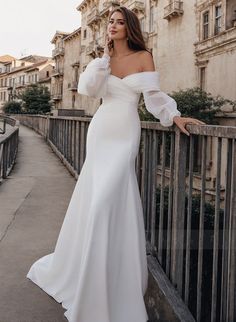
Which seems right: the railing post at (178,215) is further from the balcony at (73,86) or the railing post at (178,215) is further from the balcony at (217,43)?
the balcony at (73,86)

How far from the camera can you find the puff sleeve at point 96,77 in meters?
2.56

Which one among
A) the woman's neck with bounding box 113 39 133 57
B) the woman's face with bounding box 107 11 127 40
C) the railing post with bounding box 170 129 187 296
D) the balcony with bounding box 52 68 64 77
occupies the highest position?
the balcony with bounding box 52 68 64 77

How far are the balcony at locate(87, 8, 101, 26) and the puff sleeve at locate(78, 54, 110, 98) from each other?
41.5m

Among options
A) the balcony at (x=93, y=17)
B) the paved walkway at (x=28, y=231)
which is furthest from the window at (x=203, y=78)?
the balcony at (x=93, y=17)

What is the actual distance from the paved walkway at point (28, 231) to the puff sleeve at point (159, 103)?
58.5 inches

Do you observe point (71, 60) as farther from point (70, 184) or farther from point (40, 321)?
point (40, 321)

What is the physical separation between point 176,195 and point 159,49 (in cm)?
2859

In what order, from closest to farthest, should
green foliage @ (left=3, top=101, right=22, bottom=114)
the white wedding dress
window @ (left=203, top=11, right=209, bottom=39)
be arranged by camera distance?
1. the white wedding dress
2. window @ (left=203, top=11, right=209, bottom=39)
3. green foliage @ (left=3, top=101, right=22, bottom=114)

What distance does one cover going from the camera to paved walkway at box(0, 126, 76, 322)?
2826mm

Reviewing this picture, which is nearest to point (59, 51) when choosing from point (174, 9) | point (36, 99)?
point (36, 99)

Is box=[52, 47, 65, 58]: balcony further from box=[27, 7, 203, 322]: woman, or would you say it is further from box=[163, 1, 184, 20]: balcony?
box=[27, 7, 203, 322]: woman

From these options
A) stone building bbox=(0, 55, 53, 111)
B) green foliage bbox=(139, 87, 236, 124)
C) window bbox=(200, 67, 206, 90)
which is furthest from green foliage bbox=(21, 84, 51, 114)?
green foliage bbox=(139, 87, 236, 124)

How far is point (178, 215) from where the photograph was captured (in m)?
2.76

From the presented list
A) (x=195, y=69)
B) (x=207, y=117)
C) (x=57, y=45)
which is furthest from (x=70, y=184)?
(x=57, y=45)
